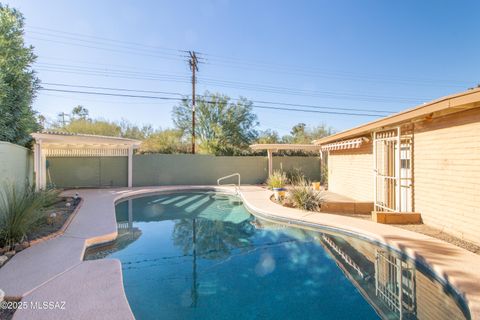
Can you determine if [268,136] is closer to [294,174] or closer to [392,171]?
[294,174]

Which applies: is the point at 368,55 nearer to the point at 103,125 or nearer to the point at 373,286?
the point at 373,286

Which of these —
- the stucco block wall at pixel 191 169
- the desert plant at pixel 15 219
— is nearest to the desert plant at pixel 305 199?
the desert plant at pixel 15 219

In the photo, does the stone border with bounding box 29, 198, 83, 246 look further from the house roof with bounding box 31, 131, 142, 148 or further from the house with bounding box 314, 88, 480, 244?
the house with bounding box 314, 88, 480, 244

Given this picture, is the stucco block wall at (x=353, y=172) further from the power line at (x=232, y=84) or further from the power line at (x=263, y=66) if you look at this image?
the power line at (x=232, y=84)

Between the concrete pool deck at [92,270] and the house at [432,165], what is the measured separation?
0.84 m

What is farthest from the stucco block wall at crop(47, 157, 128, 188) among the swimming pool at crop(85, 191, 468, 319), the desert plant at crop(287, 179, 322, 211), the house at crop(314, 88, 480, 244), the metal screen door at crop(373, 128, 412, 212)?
the metal screen door at crop(373, 128, 412, 212)

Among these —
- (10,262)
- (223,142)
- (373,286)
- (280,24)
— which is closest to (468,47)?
(280,24)

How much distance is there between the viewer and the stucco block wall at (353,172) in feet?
30.8

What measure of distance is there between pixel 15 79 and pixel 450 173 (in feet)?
40.5

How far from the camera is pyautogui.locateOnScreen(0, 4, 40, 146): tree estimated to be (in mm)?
7910

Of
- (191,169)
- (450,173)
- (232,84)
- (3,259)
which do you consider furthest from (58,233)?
(232,84)

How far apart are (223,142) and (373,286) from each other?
1822 cm

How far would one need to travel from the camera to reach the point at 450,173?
566cm

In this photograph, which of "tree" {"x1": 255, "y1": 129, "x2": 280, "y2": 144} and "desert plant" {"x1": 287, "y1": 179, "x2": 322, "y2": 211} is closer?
"desert plant" {"x1": 287, "y1": 179, "x2": 322, "y2": 211}
